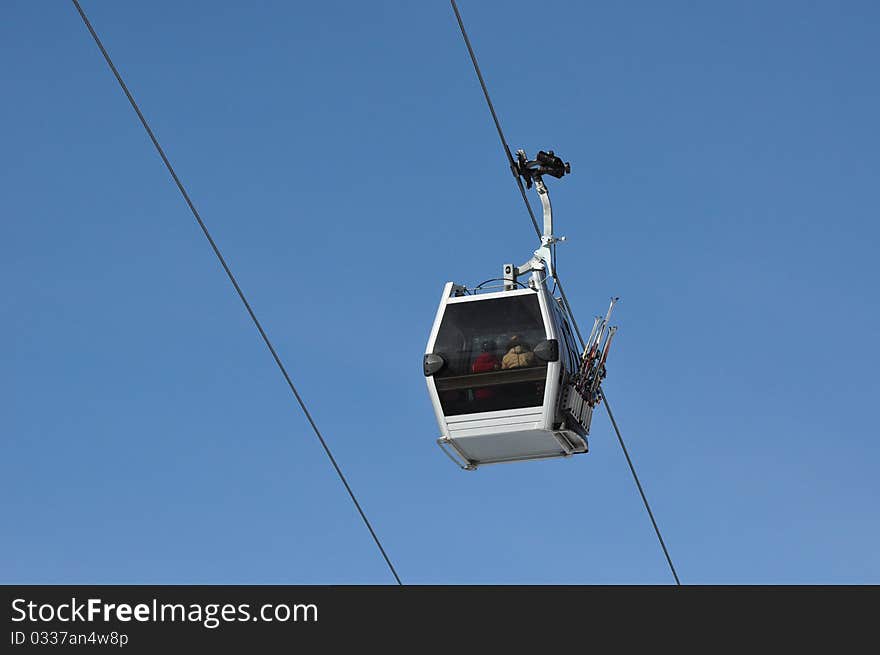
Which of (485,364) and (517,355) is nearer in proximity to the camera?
(517,355)

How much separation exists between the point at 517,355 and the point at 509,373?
23 cm

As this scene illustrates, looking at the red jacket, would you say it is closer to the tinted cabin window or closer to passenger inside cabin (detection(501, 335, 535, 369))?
A: the tinted cabin window

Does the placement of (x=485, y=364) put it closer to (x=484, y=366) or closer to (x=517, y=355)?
(x=484, y=366)

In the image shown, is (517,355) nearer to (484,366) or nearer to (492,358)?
(492,358)

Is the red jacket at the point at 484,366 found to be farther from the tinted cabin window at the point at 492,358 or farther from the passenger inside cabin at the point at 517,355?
the passenger inside cabin at the point at 517,355

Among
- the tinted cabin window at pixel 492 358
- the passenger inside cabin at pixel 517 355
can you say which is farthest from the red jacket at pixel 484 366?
the passenger inside cabin at pixel 517 355

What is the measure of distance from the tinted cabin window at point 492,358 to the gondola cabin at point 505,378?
12 mm

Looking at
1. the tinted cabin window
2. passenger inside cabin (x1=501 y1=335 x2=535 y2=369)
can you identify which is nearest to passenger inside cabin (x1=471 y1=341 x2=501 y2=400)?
the tinted cabin window

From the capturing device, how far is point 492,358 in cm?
2525

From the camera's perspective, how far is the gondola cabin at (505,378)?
2497cm

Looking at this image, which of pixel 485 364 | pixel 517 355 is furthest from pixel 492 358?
pixel 517 355

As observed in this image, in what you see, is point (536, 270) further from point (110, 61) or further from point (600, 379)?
point (110, 61)

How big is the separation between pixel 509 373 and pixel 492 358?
0.96 ft

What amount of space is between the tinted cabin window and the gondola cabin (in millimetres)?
12
